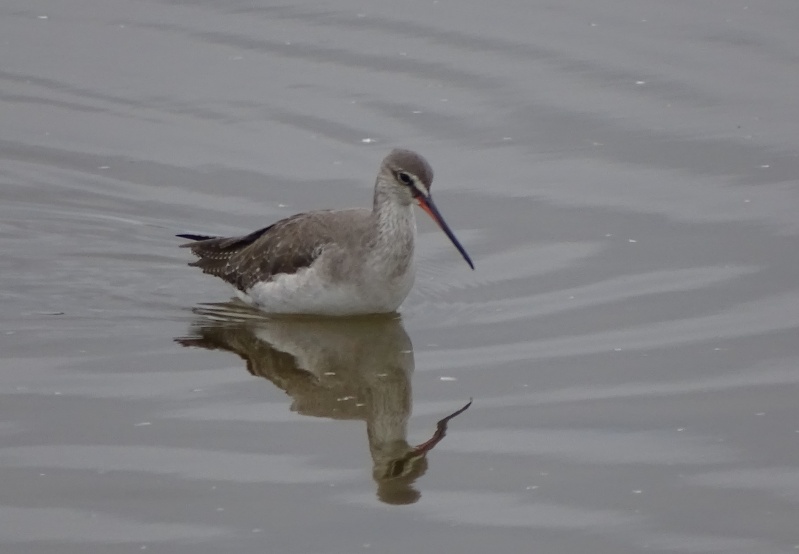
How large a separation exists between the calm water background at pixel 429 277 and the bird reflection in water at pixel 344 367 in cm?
4

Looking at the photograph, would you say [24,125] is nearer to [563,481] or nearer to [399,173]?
[399,173]

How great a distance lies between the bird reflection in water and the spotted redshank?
0.19m

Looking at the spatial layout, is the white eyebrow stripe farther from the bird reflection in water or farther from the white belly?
the bird reflection in water

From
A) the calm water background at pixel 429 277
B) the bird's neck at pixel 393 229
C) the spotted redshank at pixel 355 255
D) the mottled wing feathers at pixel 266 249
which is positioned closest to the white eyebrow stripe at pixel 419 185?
the spotted redshank at pixel 355 255

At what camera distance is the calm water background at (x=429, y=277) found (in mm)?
7906

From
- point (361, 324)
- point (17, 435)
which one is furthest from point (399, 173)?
point (17, 435)

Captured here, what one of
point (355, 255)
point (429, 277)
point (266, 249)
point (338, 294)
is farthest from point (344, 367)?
point (429, 277)

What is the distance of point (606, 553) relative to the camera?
7379 millimetres

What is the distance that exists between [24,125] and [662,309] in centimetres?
700

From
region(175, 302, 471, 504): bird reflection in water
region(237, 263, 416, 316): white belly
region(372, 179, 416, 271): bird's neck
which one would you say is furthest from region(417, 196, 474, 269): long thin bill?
region(175, 302, 471, 504): bird reflection in water

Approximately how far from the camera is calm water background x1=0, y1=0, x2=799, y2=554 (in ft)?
25.9

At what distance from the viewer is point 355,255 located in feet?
35.3

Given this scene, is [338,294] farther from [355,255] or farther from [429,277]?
[429,277]

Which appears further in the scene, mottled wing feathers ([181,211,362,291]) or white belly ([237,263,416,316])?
mottled wing feathers ([181,211,362,291])
